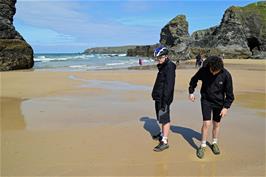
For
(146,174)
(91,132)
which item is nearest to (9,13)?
(91,132)

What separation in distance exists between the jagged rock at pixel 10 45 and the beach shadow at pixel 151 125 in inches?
1057

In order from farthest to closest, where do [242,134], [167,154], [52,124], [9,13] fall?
[9,13], [52,124], [242,134], [167,154]

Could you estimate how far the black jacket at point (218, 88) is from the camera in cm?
540

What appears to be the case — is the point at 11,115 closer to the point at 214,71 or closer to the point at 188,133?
the point at 188,133

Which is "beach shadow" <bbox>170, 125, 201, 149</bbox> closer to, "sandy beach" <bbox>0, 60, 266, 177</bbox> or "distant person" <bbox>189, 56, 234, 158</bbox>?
"sandy beach" <bbox>0, 60, 266, 177</bbox>

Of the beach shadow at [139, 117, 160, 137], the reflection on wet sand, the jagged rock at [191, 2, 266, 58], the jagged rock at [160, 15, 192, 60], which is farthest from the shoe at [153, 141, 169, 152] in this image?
the jagged rock at [160, 15, 192, 60]

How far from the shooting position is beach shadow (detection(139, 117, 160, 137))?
272 inches

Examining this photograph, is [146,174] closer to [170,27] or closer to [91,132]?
[91,132]

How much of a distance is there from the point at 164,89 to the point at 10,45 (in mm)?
31560

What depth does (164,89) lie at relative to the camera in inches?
225

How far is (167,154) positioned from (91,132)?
6.46 ft

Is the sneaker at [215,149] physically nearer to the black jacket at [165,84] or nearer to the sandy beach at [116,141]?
the sandy beach at [116,141]

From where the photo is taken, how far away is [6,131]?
6.79 meters

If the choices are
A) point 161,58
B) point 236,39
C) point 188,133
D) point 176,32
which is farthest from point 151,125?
point 176,32
